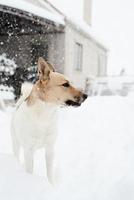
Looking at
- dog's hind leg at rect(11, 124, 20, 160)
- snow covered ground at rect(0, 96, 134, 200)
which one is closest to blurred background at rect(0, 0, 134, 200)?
snow covered ground at rect(0, 96, 134, 200)

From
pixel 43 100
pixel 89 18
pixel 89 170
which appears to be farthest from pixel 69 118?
pixel 89 18

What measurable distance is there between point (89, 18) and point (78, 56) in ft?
22.1

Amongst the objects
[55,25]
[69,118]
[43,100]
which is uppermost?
[55,25]

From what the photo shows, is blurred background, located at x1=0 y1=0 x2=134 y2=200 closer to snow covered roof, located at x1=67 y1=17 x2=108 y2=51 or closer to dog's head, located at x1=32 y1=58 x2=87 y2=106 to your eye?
snow covered roof, located at x1=67 y1=17 x2=108 y2=51

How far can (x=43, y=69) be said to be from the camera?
15.5 ft

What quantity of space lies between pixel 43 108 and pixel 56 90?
0.85ft

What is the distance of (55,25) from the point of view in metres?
16.9

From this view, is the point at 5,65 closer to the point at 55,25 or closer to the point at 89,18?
the point at 55,25

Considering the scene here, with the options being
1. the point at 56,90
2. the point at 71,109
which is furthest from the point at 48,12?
the point at 56,90

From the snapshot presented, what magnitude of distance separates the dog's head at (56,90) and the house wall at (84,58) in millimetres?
13100

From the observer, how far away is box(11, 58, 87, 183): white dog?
4785 millimetres

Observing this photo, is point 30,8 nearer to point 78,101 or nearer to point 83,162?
point 83,162

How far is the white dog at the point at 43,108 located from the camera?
4.79m

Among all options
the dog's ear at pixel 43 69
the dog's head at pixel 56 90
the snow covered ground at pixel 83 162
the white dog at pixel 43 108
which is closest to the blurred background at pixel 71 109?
the snow covered ground at pixel 83 162
